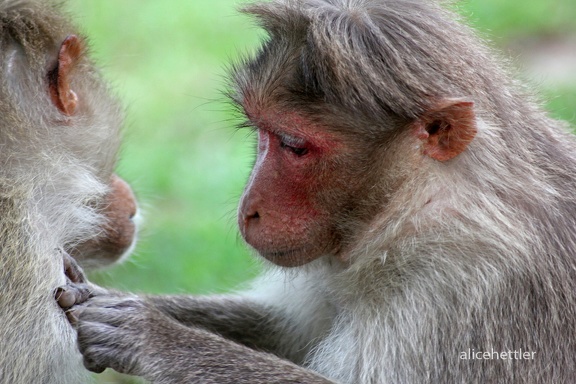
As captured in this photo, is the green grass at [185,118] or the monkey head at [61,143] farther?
the green grass at [185,118]

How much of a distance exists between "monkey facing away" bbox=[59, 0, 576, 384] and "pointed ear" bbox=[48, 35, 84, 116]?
91cm

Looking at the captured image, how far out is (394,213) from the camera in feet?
15.2

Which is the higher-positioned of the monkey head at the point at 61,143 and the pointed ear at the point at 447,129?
the pointed ear at the point at 447,129

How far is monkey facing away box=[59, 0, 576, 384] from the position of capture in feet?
14.9

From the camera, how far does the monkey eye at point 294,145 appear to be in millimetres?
4652

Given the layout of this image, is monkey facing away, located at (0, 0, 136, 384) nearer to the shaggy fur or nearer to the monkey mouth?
the shaggy fur

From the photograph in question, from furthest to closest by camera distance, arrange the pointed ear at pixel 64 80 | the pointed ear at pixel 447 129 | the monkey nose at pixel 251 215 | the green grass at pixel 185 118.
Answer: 1. the green grass at pixel 185 118
2. the pointed ear at pixel 64 80
3. the monkey nose at pixel 251 215
4. the pointed ear at pixel 447 129

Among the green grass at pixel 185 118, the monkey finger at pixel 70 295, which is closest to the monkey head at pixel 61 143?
the monkey finger at pixel 70 295

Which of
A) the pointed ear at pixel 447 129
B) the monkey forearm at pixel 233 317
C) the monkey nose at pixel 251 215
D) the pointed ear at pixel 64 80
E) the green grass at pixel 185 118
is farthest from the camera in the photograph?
the green grass at pixel 185 118

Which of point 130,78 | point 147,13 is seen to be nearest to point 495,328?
point 130,78

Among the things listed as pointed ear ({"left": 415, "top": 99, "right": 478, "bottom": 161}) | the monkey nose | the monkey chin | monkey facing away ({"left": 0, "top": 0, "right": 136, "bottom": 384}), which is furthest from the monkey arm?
pointed ear ({"left": 415, "top": 99, "right": 478, "bottom": 161})

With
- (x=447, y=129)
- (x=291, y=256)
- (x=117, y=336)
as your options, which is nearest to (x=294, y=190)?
(x=291, y=256)

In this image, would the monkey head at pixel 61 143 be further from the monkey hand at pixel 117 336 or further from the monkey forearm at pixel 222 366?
the monkey forearm at pixel 222 366

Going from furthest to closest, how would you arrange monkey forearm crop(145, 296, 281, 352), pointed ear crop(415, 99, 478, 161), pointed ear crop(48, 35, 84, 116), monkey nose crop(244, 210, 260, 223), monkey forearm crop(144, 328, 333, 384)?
monkey forearm crop(145, 296, 281, 352) < pointed ear crop(48, 35, 84, 116) < monkey nose crop(244, 210, 260, 223) < monkey forearm crop(144, 328, 333, 384) < pointed ear crop(415, 99, 478, 161)
